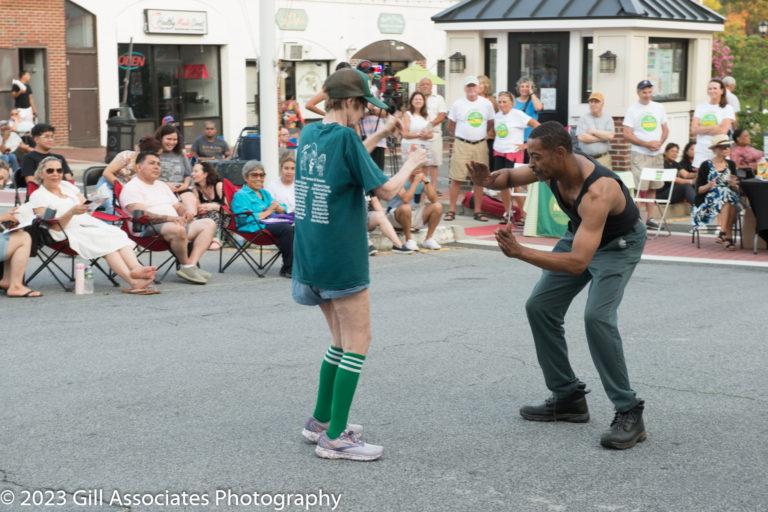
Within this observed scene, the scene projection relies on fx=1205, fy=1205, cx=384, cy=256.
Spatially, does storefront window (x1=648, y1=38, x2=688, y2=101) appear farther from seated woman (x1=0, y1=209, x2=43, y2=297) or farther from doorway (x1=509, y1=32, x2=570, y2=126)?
seated woman (x1=0, y1=209, x2=43, y2=297)

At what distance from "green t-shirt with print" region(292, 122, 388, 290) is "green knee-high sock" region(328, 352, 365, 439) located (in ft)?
1.17

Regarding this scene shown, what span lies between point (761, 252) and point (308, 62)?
22.7m

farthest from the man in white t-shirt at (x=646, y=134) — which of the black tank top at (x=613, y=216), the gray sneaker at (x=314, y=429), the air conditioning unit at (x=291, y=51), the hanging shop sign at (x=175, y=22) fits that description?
the air conditioning unit at (x=291, y=51)

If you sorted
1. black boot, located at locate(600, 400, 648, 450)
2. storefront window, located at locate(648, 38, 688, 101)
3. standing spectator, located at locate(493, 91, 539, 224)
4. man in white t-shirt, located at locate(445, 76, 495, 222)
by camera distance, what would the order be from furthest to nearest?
storefront window, located at locate(648, 38, 688, 101), man in white t-shirt, located at locate(445, 76, 495, 222), standing spectator, located at locate(493, 91, 539, 224), black boot, located at locate(600, 400, 648, 450)

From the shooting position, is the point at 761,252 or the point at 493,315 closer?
the point at 493,315

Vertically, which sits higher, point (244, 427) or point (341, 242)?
point (341, 242)

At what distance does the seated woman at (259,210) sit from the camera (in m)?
11.9

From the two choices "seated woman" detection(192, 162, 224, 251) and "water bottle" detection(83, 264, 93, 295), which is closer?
"water bottle" detection(83, 264, 93, 295)

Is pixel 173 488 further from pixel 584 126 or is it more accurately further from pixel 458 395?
pixel 584 126

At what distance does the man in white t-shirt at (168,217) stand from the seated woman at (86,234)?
1.85 ft

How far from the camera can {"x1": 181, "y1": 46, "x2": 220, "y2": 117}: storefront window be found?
32.4 metres

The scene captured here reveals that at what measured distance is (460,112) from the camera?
17.3 m

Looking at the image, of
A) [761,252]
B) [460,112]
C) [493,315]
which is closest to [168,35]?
[460,112]

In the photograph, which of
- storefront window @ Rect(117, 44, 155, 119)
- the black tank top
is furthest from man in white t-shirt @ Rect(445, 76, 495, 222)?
storefront window @ Rect(117, 44, 155, 119)
